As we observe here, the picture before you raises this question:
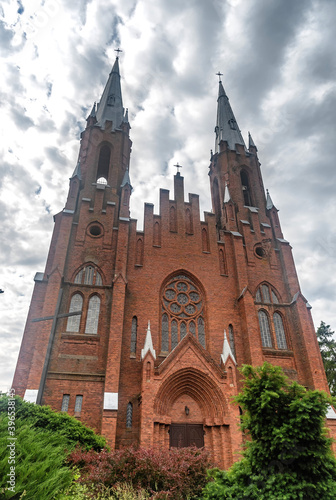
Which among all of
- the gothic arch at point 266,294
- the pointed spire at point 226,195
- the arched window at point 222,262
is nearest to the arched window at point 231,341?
the gothic arch at point 266,294

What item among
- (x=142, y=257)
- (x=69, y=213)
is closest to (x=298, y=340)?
(x=142, y=257)

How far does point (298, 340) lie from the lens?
2061 cm

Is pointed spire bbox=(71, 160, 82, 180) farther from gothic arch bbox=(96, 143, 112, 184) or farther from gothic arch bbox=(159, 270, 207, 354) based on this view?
gothic arch bbox=(159, 270, 207, 354)

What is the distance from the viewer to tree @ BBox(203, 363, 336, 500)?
6457 mm

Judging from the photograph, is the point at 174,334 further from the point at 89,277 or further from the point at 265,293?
the point at 265,293

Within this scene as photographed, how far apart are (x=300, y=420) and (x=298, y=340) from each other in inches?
594

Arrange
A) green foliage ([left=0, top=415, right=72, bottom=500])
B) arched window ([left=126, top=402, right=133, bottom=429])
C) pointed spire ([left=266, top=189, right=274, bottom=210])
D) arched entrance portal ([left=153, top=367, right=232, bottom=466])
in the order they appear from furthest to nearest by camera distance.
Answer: pointed spire ([left=266, top=189, right=274, bottom=210]), arched window ([left=126, top=402, right=133, bottom=429]), arched entrance portal ([left=153, top=367, right=232, bottom=466]), green foliage ([left=0, top=415, right=72, bottom=500])

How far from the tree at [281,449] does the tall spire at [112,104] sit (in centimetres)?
2630

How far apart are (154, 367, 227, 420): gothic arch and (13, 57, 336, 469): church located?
2.3 inches

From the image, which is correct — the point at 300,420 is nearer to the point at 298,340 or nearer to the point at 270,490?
the point at 270,490

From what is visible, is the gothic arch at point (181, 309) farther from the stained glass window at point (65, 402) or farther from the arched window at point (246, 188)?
the arched window at point (246, 188)

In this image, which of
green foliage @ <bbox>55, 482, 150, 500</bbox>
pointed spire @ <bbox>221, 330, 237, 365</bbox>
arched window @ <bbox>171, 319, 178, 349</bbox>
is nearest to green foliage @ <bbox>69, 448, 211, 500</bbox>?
green foliage @ <bbox>55, 482, 150, 500</bbox>

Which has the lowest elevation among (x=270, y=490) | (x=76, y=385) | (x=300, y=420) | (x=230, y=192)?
(x=270, y=490)

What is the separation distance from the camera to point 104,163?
2770cm
